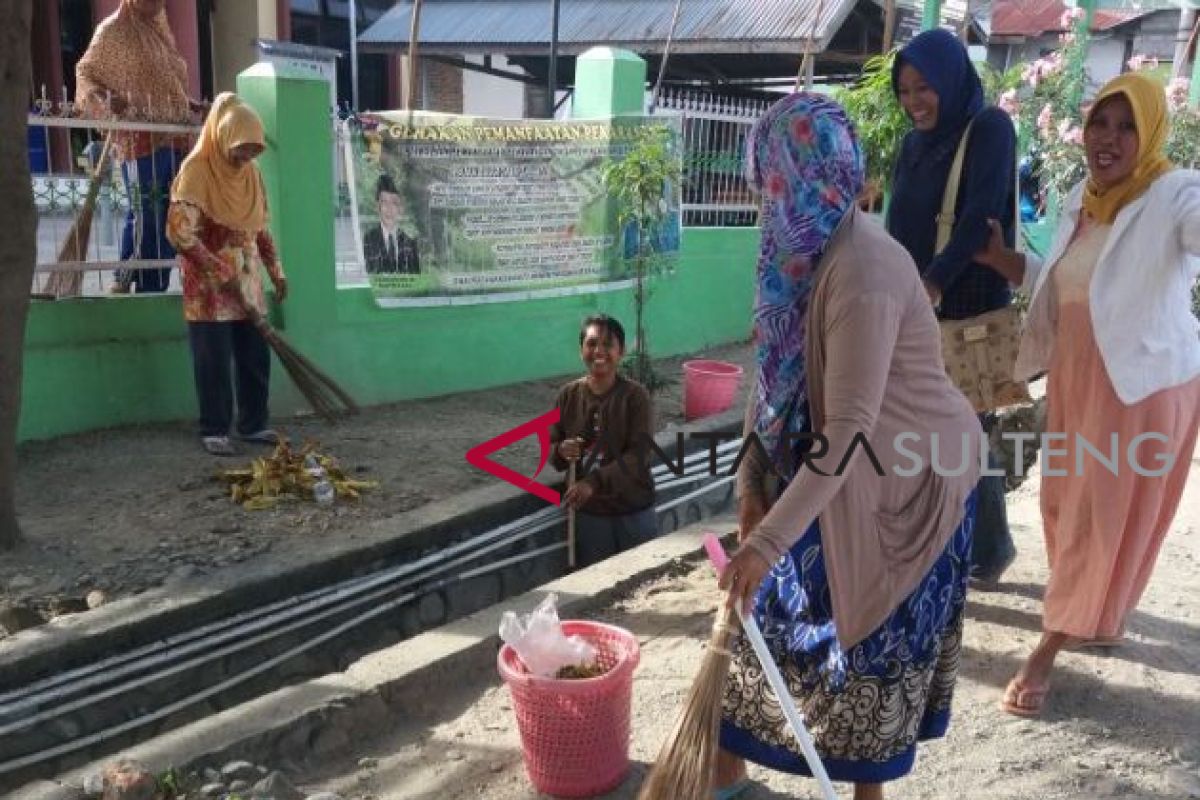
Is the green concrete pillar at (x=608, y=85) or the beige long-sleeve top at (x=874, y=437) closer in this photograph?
the beige long-sleeve top at (x=874, y=437)

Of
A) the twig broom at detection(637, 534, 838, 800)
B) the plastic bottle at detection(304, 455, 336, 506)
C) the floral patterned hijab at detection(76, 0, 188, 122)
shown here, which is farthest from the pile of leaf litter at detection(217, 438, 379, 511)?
the twig broom at detection(637, 534, 838, 800)

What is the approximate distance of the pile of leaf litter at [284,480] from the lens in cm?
419

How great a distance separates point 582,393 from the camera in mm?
4250

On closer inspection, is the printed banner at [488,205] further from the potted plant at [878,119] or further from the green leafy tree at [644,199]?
the potted plant at [878,119]

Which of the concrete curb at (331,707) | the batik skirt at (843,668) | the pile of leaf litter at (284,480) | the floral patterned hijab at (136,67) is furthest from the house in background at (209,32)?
the batik skirt at (843,668)

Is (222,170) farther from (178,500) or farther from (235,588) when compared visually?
(235,588)

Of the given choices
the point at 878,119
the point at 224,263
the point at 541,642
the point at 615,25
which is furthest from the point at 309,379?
the point at 615,25

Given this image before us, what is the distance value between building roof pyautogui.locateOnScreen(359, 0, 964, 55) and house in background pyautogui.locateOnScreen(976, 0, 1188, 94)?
7.86 metres

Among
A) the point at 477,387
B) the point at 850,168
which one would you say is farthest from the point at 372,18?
the point at 850,168

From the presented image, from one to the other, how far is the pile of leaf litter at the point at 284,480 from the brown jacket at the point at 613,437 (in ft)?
3.01

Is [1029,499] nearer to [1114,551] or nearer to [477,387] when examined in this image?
[1114,551]

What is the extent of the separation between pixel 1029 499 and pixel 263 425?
3.60 meters

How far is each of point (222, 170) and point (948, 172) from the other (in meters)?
3.11

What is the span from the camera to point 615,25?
38.8 feet
